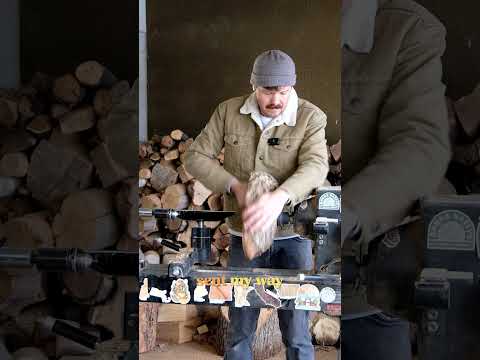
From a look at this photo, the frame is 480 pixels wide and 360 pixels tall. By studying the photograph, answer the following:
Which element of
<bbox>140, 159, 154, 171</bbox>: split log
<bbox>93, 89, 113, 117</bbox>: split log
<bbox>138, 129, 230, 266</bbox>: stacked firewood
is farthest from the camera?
<bbox>140, 159, 154, 171</bbox>: split log

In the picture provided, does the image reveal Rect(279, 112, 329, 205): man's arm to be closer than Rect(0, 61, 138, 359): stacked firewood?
No

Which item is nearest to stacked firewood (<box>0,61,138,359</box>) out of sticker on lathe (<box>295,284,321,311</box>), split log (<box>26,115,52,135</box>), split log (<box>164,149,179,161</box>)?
split log (<box>26,115,52,135</box>)

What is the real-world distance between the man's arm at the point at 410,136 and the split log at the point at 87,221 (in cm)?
66

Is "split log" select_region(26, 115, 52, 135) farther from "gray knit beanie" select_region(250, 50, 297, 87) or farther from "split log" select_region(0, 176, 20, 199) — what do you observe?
"gray knit beanie" select_region(250, 50, 297, 87)

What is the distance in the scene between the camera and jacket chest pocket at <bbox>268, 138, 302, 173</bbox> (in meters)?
1.98

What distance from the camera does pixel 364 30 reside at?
1.67 m

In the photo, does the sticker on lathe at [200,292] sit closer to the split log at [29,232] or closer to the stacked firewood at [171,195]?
the stacked firewood at [171,195]

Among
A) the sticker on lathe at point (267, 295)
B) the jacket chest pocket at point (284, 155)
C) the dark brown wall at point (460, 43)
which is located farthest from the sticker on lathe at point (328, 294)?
the dark brown wall at point (460, 43)

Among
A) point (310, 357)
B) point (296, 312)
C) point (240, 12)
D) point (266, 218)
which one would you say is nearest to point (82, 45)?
point (240, 12)

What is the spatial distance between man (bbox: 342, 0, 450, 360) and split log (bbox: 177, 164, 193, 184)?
1.81ft

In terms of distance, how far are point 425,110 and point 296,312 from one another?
0.75 metres

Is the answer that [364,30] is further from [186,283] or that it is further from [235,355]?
[235,355]

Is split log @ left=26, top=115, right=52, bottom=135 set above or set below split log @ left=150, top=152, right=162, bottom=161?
above

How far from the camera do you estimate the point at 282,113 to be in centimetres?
199
